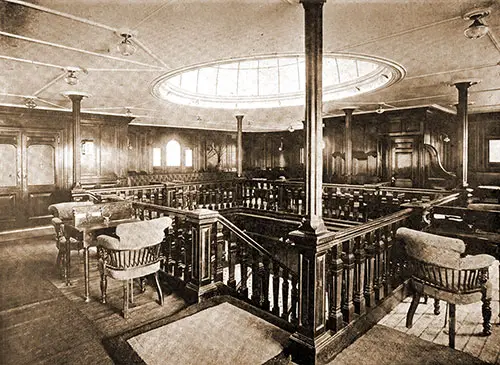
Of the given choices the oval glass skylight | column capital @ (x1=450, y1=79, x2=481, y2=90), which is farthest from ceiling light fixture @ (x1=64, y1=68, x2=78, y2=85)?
column capital @ (x1=450, y1=79, x2=481, y2=90)

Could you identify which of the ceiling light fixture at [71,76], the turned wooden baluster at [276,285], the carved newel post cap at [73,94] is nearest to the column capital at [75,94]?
the carved newel post cap at [73,94]

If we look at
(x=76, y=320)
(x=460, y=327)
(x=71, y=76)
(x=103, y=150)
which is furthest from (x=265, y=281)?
(x=103, y=150)

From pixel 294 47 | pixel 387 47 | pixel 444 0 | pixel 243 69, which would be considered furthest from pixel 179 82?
pixel 444 0

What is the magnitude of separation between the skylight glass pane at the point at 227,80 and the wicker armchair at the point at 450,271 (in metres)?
9.40

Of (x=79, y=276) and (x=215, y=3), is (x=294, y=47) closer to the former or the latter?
(x=215, y=3)

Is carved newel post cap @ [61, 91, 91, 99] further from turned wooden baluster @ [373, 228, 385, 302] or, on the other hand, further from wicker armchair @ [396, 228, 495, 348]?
wicker armchair @ [396, 228, 495, 348]

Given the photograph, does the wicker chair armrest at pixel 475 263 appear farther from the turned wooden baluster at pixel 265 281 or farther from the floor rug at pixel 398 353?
the turned wooden baluster at pixel 265 281

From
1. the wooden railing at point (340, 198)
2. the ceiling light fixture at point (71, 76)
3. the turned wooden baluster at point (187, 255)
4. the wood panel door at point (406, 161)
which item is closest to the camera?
the turned wooden baluster at point (187, 255)

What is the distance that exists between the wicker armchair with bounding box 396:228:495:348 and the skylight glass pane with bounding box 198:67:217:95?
9.54 meters

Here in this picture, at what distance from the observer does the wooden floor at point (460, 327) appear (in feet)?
12.3

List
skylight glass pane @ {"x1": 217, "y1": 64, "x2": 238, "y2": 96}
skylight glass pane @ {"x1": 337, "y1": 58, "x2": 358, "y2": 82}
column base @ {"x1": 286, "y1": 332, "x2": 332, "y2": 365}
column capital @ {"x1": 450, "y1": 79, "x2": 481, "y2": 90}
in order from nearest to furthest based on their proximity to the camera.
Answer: column base @ {"x1": 286, "y1": 332, "x2": 332, "y2": 365} < column capital @ {"x1": 450, "y1": 79, "x2": 481, "y2": 90} < skylight glass pane @ {"x1": 337, "y1": 58, "x2": 358, "y2": 82} < skylight glass pane @ {"x1": 217, "y1": 64, "x2": 238, "y2": 96}

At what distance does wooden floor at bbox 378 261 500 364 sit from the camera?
3.74m

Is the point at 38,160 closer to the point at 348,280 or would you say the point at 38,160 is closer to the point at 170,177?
the point at 170,177

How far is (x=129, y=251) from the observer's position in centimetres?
421
